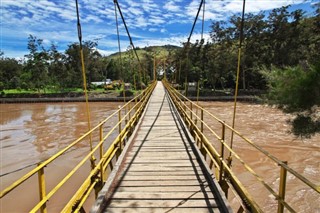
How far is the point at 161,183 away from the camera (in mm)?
4203

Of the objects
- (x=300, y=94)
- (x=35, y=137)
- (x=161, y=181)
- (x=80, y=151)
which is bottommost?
(x=35, y=137)

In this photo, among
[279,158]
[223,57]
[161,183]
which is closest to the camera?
[161,183]

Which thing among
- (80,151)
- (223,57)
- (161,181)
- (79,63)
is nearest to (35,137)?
(80,151)

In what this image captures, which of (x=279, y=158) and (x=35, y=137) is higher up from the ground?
(x=279, y=158)

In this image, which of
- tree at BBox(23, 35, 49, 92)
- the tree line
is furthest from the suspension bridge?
tree at BBox(23, 35, 49, 92)

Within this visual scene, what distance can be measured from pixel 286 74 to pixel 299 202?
4366 mm

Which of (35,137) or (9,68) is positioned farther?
(9,68)

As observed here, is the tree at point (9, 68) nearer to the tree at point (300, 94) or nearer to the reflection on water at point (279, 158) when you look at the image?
the reflection on water at point (279, 158)

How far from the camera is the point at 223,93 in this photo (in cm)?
3731

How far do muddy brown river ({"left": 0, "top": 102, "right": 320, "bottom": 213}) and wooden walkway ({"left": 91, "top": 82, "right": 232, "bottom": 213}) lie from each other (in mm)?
1404

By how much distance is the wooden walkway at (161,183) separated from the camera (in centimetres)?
346

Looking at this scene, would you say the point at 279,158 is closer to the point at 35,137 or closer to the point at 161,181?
the point at 161,181

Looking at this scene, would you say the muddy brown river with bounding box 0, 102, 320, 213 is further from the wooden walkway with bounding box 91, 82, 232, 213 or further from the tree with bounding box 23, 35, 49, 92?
the tree with bounding box 23, 35, 49, 92

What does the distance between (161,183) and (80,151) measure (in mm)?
9448
